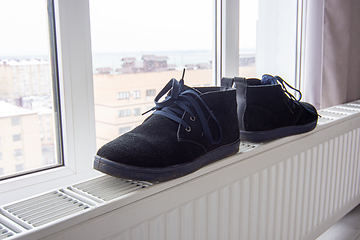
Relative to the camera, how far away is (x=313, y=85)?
1.47 meters

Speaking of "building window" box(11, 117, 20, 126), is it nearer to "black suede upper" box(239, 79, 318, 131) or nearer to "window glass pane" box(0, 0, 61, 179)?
"window glass pane" box(0, 0, 61, 179)

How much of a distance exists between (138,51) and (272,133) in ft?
1.52

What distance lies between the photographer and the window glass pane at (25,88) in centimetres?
76

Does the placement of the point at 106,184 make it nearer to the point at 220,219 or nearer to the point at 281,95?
the point at 220,219

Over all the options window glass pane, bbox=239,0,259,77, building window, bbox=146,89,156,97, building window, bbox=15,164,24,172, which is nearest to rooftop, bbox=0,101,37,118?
building window, bbox=15,164,24,172

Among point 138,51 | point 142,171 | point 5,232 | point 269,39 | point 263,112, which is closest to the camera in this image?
point 5,232

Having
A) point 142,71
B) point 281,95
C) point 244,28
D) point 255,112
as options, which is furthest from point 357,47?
point 142,71

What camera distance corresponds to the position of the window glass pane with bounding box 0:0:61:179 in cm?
76

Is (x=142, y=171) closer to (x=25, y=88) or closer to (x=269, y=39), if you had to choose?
(x=25, y=88)

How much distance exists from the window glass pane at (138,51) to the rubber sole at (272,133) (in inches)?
13.2

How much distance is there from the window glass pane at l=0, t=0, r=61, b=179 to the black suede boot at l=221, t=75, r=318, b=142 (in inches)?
18.9

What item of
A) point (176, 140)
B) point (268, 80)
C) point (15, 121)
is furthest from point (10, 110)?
point (268, 80)

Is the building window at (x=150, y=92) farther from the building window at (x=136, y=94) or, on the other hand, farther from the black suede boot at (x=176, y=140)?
the black suede boot at (x=176, y=140)

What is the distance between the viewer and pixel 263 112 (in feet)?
2.93
